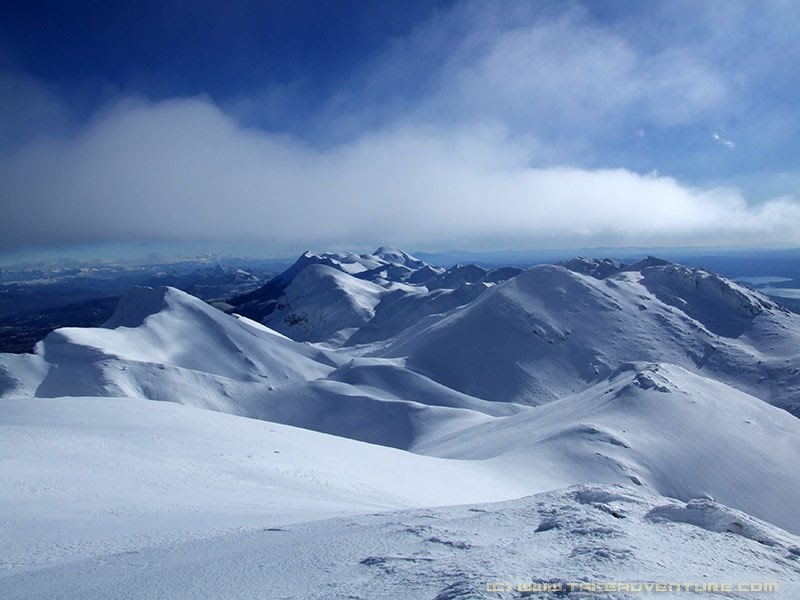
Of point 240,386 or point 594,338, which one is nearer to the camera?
point 240,386

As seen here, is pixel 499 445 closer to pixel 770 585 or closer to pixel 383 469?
pixel 383 469

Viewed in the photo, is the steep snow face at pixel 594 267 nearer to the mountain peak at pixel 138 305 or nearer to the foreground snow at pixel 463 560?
the mountain peak at pixel 138 305

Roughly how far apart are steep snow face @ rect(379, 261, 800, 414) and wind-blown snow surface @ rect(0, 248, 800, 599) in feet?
1.94

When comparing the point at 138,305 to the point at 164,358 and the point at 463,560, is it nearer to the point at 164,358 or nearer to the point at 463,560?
the point at 164,358

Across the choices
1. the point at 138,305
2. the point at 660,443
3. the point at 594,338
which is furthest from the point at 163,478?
the point at 138,305

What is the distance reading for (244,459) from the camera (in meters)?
15.4

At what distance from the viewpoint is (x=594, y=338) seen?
3947 inches

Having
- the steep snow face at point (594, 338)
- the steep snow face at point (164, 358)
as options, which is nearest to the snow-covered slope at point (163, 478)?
the steep snow face at point (164, 358)

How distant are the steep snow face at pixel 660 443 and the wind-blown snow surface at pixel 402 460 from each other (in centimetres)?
25

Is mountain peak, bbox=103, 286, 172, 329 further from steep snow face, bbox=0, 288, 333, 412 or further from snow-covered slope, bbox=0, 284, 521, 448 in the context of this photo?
snow-covered slope, bbox=0, 284, 521, 448

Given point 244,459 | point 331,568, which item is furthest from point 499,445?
point 331,568

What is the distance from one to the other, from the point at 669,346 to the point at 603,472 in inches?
3125

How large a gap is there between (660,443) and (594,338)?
207ft

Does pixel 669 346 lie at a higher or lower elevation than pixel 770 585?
lower
